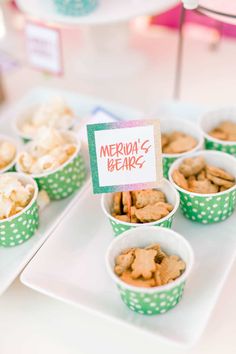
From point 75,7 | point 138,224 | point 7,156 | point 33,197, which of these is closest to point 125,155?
point 138,224

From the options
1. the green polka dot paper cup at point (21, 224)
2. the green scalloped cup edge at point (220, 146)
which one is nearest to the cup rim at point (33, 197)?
the green polka dot paper cup at point (21, 224)

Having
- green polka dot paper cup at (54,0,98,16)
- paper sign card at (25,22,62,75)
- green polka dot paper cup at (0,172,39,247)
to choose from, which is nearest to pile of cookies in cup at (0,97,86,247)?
green polka dot paper cup at (0,172,39,247)

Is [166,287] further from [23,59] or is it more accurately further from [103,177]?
[23,59]

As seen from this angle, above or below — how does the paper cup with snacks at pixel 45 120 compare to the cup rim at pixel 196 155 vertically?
below

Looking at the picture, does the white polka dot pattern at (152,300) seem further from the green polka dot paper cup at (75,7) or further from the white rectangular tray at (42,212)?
the green polka dot paper cup at (75,7)

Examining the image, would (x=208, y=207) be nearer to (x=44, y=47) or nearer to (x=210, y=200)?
(x=210, y=200)

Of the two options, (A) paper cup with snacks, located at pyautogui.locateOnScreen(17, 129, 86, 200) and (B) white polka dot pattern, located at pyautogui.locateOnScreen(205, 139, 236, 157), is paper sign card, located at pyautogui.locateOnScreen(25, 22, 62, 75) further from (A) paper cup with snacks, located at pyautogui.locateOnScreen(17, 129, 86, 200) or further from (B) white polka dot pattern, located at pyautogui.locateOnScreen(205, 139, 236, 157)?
(B) white polka dot pattern, located at pyautogui.locateOnScreen(205, 139, 236, 157)

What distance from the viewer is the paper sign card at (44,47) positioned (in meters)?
1.43

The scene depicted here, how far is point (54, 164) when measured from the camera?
3.84 feet

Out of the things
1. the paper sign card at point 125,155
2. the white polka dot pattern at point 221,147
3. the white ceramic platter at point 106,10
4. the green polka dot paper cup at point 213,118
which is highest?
the white ceramic platter at point 106,10

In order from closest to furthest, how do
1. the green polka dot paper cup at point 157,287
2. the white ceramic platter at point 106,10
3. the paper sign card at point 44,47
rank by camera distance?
1. the green polka dot paper cup at point 157,287
2. the white ceramic platter at point 106,10
3. the paper sign card at point 44,47

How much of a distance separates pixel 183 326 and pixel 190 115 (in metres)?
0.75

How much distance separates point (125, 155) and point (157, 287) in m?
0.27

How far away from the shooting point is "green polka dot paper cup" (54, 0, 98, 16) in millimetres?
1327
